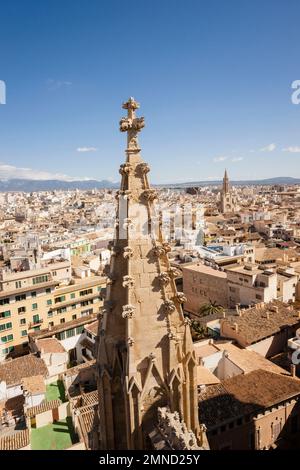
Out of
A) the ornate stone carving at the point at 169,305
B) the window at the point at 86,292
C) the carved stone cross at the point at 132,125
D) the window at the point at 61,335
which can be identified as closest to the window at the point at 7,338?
the window at the point at 61,335

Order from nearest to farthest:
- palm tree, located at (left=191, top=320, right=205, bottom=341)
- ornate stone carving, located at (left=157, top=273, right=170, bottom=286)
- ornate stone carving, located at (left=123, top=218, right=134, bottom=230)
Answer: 1. ornate stone carving, located at (left=157, top=273, right=170, bottom=286)
2. ornate stone carving, located at (left=123, top=218, right=134, bottom=230)
3. palm tree, located at (left=191, top=320, right=205, bottom=341)

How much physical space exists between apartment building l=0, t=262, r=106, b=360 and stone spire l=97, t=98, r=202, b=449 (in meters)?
25.1

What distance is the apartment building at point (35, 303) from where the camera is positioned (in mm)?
30594

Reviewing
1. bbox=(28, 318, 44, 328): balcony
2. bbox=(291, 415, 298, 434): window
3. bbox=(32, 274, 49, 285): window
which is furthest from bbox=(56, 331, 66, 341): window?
bbox=(291, 415, 298, 434): window

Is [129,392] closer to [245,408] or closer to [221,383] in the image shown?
[245,408]

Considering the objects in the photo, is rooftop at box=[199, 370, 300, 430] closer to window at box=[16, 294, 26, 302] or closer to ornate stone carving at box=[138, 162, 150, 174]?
ornate stone carving at box=[138, 162, 150, 174]

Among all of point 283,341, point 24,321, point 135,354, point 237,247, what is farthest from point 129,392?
point 237,247

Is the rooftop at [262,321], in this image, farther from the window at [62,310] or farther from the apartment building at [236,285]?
the window at [62,310]

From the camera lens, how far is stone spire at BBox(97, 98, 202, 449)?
5.77 meters

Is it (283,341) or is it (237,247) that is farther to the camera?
(237,247)

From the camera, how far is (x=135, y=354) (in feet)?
18.9

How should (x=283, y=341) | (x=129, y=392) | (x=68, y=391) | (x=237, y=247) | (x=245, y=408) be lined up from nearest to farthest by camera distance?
(x=129, y=392)
(x=245, y=408)
(x=68, y=391)
(x=283, y=341)
(x=237, y=247)

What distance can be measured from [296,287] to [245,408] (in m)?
22.1

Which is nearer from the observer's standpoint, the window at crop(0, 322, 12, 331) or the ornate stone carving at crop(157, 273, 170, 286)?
the ornate stone carving at crop(157, 273, 170, 286)
